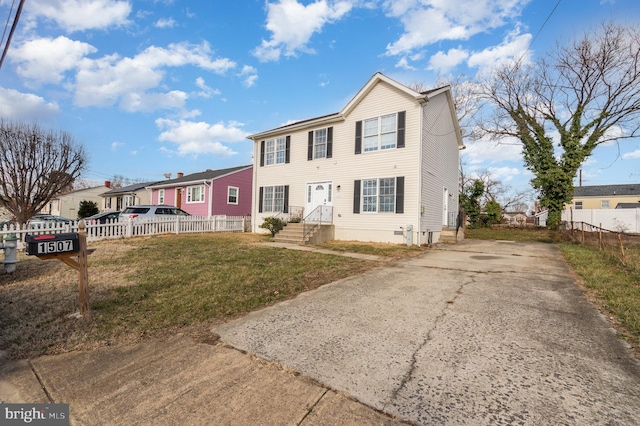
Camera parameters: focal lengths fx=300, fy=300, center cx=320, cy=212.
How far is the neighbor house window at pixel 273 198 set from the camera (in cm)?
1681

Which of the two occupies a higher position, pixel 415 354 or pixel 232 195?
pixel 232 195

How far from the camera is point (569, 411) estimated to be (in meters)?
2.18

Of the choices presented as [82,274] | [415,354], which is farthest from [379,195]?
[82,274]

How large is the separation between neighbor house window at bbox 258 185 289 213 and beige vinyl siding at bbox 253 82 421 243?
1.52 ft

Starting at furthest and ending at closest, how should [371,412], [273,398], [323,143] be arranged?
[323,143]
[273,398]
[371,412]

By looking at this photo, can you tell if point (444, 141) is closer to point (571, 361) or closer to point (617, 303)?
point (617, 303)

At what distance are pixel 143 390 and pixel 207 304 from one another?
2144 millimetres

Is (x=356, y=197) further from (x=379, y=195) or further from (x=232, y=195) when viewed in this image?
(x=232, y=195)

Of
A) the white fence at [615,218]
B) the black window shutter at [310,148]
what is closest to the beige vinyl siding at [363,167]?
the black window shutter at [310,148]

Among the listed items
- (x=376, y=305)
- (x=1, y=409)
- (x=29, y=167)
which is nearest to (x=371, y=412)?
(x=376, y=305)

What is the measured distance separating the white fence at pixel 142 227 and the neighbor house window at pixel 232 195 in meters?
4.55

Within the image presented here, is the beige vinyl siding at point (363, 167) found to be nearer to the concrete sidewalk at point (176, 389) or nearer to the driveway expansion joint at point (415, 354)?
the driveway expansion joint at point (415, 354)

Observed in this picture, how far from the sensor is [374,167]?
539 inches

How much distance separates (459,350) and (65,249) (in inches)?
198
